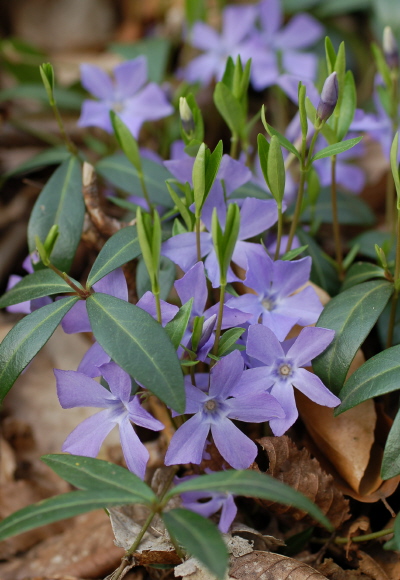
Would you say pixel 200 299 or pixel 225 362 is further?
pixel 200 299

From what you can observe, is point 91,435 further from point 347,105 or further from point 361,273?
point 347,105

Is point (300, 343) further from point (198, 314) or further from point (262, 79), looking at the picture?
point (262, 79)

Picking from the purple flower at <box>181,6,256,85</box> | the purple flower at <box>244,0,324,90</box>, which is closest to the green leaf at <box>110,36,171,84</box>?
the purple flower at <box>181,6,256,85</box>

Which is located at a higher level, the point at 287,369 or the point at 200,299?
the point at 200,299

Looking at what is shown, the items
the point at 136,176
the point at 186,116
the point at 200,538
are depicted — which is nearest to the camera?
the point at 200,538

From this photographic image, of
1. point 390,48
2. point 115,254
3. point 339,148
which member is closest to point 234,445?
point 115,254

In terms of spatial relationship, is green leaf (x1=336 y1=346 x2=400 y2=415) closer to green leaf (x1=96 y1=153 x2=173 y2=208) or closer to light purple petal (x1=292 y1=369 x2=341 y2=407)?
light purple petal (x1=292 y1=369 x2=341 y2=407)

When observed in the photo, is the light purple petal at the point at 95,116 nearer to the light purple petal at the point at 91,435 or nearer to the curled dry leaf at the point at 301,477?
the light purple petal at the point at 91,435

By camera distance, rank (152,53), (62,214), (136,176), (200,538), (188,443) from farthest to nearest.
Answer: (152,53), (136,176), (62,214), (188,443), (200,538)
